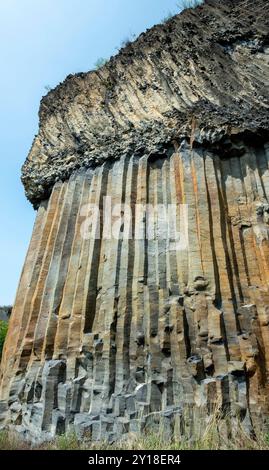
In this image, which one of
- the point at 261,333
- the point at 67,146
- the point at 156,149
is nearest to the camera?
the point at 261,333

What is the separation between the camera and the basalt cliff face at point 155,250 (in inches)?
321

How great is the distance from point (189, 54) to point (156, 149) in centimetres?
309

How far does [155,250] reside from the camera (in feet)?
32.2

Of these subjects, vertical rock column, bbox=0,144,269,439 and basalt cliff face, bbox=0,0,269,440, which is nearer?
vertical rock column, bbox=0,144,269,439

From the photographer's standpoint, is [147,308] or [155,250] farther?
[155,250]

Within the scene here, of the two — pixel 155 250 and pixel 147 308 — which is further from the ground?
pixel 155 250

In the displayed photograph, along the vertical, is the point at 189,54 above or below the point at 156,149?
above

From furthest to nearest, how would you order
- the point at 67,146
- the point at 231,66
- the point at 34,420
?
1. the point at 67,146
2. the point at 231,66
3. the point at 34,420

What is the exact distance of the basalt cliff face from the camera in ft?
26.7

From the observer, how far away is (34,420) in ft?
29.1

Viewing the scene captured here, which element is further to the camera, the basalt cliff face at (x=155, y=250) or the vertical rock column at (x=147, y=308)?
the basalt cliff face at (x=155, y=250)

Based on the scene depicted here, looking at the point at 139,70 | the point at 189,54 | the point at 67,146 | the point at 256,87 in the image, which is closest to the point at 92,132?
the point at 67,146

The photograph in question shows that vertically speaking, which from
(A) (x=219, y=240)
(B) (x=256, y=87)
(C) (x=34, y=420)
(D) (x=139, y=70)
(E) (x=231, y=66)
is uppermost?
(D) (x=139, y=70)

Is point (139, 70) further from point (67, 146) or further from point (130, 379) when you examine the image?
point (130, 379)
